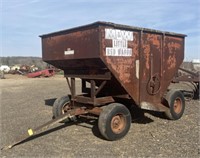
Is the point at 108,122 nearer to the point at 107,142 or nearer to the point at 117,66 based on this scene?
the point at 107,142

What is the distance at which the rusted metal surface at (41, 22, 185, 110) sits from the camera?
625 centimetres

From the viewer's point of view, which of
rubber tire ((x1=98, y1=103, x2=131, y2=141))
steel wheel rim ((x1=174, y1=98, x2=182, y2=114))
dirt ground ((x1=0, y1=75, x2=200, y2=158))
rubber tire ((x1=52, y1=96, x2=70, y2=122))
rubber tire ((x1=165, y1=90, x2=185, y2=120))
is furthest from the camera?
steel wheel rim ((x1=174, y1=98, x2=182, y2=114))

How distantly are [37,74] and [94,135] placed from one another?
1027 inches

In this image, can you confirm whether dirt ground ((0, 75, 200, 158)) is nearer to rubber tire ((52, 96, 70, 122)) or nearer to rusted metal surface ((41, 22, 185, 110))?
rubber tire ((52, 96, 70, 122))

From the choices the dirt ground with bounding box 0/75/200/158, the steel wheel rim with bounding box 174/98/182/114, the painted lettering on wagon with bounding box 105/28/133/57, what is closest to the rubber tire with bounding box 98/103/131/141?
the dirt ground with bounding box 0/75/200/158

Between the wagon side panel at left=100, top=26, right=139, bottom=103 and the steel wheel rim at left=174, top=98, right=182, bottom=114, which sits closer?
the wagon side panel at left=100, top=26, right=139, bottom=103

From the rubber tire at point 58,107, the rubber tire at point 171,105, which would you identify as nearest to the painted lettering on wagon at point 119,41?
the rubber tire at point 171,105

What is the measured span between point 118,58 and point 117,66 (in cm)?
18

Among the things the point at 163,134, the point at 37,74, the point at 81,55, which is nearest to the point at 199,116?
the point at 163,134

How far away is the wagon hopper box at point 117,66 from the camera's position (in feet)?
20.3

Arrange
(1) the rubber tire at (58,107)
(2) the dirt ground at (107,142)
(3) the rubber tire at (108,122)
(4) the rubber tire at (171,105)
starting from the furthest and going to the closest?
(4) the rubber tire at (171,105)
(1) the rubber tire at (58,107)
(3) the rubber tire at (108,122)
(2) the dirt ground at (107,142)

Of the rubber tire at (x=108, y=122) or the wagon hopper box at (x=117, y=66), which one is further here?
the wagon hopper box at (x=117, y=66)

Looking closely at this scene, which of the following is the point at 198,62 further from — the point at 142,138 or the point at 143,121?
the point at 142,138

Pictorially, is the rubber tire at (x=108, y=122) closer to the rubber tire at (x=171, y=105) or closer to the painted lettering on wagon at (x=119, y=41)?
the painted lettering on wagon at (x=119, y=41)
